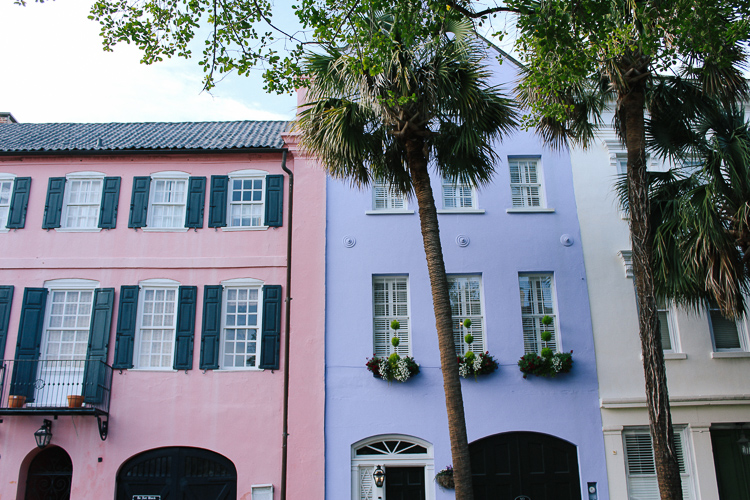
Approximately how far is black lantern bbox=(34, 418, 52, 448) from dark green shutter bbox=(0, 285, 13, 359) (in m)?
1.88

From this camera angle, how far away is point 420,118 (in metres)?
9.98

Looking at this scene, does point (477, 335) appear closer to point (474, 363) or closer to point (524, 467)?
point (474, 363)

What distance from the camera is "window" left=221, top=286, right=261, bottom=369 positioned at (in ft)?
43.6

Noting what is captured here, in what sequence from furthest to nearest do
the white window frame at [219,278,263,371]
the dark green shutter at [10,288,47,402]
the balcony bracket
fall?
1. the white window frame at [219,278,263,371]
2. the dark green shutter at [10,288,47,402]
3. the balcony bracket

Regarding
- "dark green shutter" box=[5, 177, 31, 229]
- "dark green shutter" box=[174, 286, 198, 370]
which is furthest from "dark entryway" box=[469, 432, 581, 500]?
"dark green shutter" box=[5, 177, 31, 229]

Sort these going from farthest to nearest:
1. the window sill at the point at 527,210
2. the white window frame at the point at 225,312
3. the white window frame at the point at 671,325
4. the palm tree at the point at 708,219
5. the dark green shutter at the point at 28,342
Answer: the window sill at the point at 527,210 < the white window frame at the point at 225,312 < the white window frame at the point at 671,325 < the dark green shutter at the point at 28,342 < the palm tree at the point at 708,219

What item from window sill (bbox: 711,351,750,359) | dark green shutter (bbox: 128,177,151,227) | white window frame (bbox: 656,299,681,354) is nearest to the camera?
window sill (bbox: 711,351,750,359)

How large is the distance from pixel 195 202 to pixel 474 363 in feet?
23.6

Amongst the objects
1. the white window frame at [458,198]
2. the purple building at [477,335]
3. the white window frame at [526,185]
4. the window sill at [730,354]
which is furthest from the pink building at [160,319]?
the window sill at [730,354]

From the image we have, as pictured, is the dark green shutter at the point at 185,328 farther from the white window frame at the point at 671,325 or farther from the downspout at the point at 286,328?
the white window frame at the point at 671,325

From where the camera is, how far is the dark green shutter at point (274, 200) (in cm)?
1404

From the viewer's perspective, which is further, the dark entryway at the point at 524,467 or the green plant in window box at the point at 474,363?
the green plant in window box at the point at 474,363

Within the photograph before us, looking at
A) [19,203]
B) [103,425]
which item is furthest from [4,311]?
[103,425]

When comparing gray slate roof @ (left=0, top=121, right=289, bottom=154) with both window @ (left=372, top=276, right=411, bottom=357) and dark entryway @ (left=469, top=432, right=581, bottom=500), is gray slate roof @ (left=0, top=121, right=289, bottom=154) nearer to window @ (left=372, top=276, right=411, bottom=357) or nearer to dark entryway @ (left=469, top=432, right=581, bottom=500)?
window @ (left=372, top=276, right=411, bottom=357)
